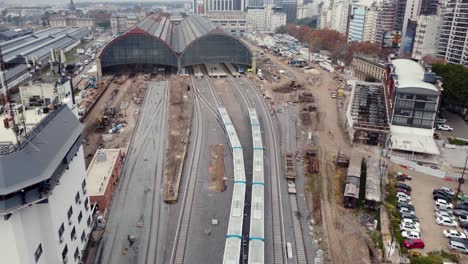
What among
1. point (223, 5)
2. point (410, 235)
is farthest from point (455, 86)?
point (223, 5)

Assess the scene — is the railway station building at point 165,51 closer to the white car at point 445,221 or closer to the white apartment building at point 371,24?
the white car at point 445,221

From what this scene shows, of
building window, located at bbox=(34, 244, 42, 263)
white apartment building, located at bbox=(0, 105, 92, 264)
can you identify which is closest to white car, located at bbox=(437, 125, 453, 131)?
white apartment building, located at bbox=(0, 105, 92, 264)

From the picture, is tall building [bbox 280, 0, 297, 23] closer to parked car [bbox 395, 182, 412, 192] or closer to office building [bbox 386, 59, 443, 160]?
office building [bbox 386, 59, 443, 160]

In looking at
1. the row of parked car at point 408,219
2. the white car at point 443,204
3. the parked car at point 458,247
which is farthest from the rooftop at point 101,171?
the white car at point 443,204

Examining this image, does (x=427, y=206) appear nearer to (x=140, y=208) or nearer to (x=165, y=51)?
(x=140, y=208)

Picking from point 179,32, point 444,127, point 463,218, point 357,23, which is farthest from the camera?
point 357,23

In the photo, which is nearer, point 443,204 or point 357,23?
point 443,204

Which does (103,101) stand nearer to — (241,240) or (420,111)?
(241,240)
